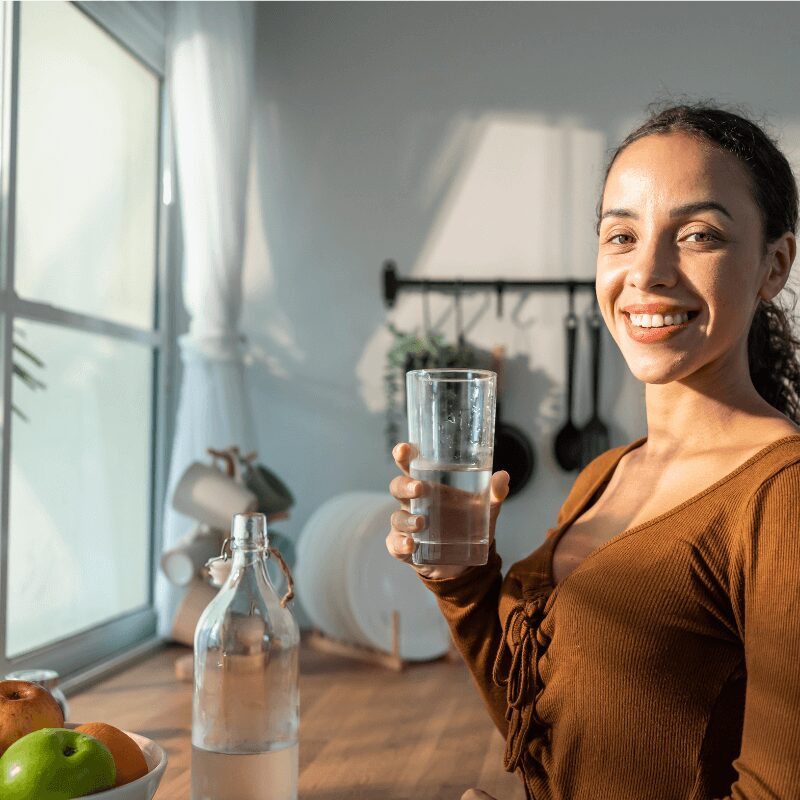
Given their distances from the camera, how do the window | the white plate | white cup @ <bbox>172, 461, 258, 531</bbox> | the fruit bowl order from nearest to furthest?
the fruit bowl → the window → white cup @ <bbox>172, 461, 258, 531</bbox> → the white plate

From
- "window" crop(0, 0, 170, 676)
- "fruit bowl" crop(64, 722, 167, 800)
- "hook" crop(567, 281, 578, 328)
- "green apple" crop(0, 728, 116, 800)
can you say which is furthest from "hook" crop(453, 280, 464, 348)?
"green apple" crop(0, 728, 116, 800)

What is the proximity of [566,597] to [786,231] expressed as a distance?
16.1 inches

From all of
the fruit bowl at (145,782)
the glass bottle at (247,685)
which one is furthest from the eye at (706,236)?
the fruit bowl at (145,782)

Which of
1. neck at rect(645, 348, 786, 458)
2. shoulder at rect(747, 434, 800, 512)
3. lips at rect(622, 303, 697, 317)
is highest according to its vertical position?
lips at rect(622, 303, 697, 317)

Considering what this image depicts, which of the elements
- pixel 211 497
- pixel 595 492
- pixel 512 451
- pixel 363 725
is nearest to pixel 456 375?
pixel 595 492

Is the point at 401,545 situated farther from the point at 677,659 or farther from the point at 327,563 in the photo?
the point at 327,563

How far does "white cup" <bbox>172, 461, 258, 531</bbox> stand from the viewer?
195cm

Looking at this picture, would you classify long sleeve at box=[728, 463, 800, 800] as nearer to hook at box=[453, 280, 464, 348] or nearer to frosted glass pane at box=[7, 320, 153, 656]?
frosted glass pane at box=[7, 320, 153, 656]

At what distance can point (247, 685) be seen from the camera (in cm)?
96

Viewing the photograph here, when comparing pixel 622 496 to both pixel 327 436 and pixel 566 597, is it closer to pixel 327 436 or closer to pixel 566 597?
pixel 566 597

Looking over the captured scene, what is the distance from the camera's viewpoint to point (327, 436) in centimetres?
260

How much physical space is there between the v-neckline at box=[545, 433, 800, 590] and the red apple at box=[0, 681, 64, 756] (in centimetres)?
49

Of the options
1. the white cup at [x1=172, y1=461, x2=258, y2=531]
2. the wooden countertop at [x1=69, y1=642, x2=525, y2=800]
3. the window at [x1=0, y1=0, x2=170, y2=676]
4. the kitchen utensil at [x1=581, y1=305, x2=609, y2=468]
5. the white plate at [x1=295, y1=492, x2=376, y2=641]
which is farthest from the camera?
the kitchen utensil at [x1=581, y1=305, x2=609, y2=468]

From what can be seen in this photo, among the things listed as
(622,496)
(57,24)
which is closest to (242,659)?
A: (622,496)
